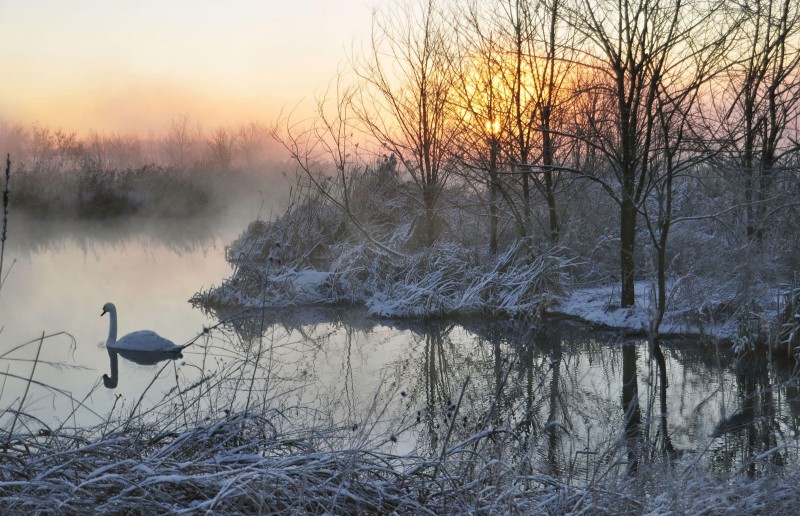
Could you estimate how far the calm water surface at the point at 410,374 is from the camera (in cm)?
543

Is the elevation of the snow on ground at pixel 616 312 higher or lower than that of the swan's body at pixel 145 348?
higher

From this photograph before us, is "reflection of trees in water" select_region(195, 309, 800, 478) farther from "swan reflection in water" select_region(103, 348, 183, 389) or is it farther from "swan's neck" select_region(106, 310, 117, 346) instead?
"swan's neck" select_region(106, 310, 117, 346)

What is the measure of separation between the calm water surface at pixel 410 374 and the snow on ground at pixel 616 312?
28 cm

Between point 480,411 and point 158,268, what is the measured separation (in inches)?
495

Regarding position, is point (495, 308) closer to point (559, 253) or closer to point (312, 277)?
point (559, 253)

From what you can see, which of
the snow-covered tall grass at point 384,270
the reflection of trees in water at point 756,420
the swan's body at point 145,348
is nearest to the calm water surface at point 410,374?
the reflection of trees in water at point 756,420

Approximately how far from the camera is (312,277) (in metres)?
13.3

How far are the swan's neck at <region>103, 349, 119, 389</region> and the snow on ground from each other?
5.93 meters

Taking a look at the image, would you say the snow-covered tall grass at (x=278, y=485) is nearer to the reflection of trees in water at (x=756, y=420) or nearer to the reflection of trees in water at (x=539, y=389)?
the reflection of trees in water at (x=539, y=389)

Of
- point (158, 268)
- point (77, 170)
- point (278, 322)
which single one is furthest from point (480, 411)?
point (77, 170)

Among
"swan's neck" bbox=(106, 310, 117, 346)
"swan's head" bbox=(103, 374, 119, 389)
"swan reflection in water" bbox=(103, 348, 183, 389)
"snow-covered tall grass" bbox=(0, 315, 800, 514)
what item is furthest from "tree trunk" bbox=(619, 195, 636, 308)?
"swan's neck" bbox=(106, 310, 117, 346)

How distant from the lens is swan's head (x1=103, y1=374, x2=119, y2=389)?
781 centimetres

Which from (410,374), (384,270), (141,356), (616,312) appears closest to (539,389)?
(410,374)

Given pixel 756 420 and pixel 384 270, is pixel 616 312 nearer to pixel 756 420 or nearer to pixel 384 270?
pixel 384 270
